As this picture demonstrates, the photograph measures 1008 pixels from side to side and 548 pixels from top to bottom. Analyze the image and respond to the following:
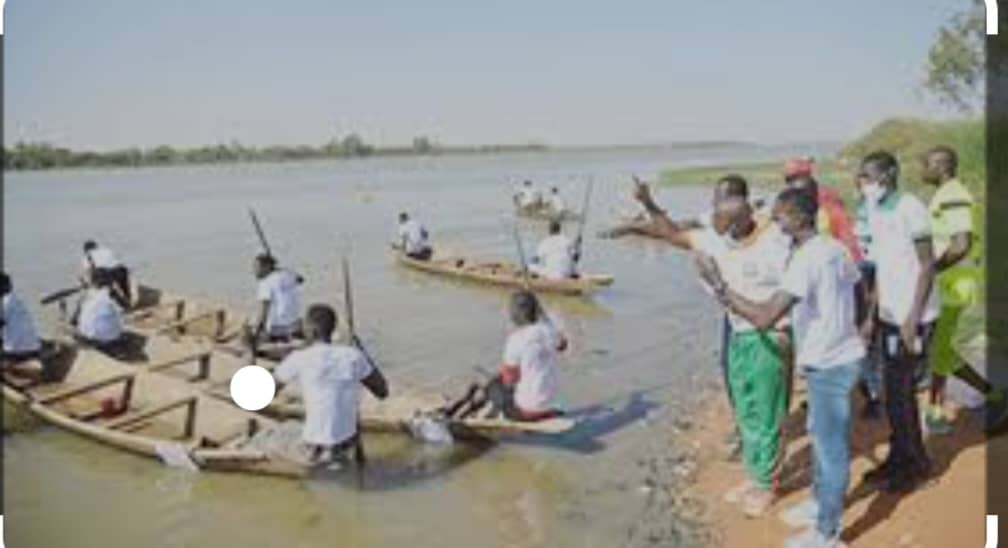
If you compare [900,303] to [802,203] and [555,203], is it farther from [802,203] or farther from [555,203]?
[555,203]

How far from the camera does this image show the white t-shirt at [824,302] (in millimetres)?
4043

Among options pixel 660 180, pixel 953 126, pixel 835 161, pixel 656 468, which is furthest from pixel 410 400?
pixel 953 126

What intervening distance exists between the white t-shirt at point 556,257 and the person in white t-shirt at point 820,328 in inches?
38.9

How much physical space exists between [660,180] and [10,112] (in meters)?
2.04

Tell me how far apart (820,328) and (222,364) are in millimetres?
2277

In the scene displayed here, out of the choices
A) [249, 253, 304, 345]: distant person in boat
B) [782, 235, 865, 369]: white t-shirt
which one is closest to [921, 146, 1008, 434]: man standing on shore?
[782, 235, 865, 369]: white t-shirt

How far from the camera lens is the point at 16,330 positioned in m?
4.30

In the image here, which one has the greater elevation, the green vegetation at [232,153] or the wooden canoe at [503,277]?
the green vegetation at [232,153]

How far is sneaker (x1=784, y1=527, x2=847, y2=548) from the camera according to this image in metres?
4.23

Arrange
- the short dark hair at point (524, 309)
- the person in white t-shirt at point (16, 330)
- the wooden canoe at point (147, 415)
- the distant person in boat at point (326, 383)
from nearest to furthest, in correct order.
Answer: the person in white t-shirt at point (16, 330), the distant person in boat at point (326, 383), the wooden canoe at point (147, 415), the short dark hair at point (524, 309)

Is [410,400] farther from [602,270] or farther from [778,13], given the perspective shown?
[778,13]

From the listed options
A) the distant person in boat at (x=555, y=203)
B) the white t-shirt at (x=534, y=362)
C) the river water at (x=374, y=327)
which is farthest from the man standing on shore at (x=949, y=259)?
the white t-shirt at (x=534, y=362)

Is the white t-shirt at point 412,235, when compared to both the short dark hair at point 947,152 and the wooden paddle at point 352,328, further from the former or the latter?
the short dark hair at point 947,152

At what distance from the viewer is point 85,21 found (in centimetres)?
394
